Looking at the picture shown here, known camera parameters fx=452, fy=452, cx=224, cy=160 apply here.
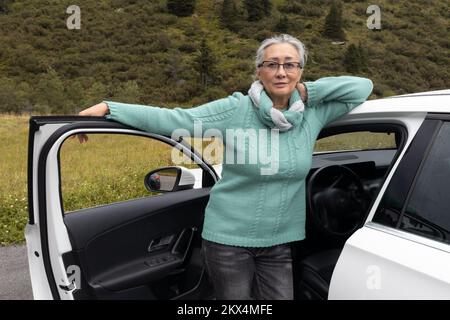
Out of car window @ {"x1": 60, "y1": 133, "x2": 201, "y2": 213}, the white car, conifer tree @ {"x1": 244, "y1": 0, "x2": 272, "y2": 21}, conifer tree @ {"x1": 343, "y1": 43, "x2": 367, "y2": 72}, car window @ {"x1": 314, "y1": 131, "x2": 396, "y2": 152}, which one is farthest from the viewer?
conifer tree @ {"x1": 244, "y1": 0, "x2": 272, "y2": 21}

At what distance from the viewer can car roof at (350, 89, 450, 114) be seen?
5.46ft

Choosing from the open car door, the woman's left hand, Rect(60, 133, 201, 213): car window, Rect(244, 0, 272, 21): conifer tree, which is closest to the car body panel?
the woman's left hand

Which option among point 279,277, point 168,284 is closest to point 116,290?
point 168,284

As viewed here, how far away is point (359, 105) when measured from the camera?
201 cm

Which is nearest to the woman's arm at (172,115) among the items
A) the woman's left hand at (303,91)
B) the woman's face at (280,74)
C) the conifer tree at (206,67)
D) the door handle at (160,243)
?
the woman's face at (280,74)

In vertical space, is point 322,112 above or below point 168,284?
above

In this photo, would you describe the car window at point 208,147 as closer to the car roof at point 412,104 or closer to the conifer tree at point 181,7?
the car roof at point 412,104

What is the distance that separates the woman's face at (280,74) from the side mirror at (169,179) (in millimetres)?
1116

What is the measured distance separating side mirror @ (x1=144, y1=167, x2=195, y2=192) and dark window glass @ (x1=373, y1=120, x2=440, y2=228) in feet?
4.69

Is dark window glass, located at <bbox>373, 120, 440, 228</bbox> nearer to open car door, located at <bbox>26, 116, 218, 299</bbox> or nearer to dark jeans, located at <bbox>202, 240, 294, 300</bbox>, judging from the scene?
dark jeans, located at <bbox>202, 240, 294, 300</bbox>

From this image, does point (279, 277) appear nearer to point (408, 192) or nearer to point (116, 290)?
point (408, 192)

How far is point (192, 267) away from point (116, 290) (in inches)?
20.1

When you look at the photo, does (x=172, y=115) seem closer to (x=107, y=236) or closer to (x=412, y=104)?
(x=107, y=236)
